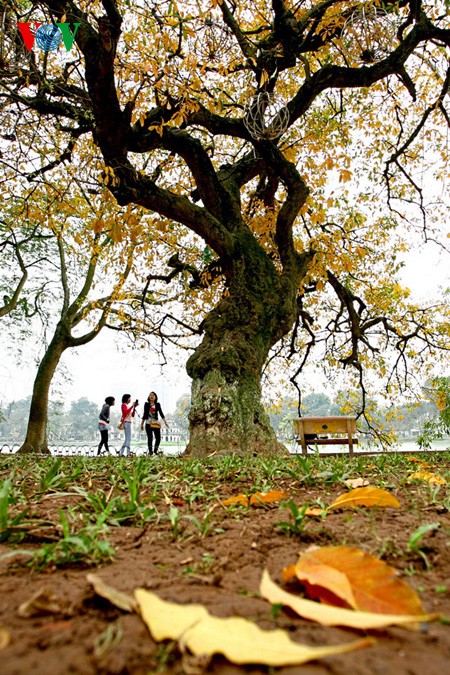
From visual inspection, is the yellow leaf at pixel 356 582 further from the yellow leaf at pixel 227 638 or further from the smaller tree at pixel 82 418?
the smaller tree at pixel 82 418

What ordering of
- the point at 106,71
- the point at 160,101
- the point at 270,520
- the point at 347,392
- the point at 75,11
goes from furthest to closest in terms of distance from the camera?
the point at 347,392
the point at 160,101
the point at 106,71
the point at 75,11
the point at 270,520

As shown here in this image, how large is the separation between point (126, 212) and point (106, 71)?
2051 mm

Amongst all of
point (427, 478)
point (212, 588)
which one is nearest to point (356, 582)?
A: point (212, 588)

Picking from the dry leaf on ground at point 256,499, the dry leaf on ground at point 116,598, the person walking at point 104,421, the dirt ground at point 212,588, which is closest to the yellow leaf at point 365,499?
the dirt ground at point 212,588

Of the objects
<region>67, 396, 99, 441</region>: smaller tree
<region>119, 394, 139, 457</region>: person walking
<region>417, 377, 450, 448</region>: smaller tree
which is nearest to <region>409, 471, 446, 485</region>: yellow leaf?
<region>417, 377, 450, 448</region>: smaller tree

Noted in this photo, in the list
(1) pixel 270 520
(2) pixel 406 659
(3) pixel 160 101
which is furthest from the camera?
(3) pixel 160 101

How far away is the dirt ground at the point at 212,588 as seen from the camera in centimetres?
57

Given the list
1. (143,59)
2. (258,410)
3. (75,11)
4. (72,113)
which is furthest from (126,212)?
(258,410)

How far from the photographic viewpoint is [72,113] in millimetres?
5855

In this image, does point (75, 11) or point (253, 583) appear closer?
point (253, 583)

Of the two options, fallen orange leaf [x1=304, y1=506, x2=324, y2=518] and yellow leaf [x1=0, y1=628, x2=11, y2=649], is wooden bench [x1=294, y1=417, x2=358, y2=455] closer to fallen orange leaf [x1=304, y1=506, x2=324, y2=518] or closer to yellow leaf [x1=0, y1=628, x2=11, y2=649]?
fallen orange leaf [x1=304, y1=506, x2=324, y2=518]

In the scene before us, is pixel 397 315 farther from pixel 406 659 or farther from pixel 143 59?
pixel 406 659

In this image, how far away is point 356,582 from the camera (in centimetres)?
84

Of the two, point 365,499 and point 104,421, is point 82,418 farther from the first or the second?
point 365,499
